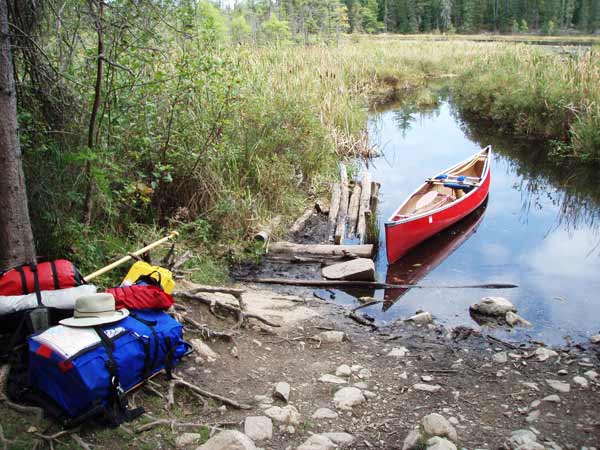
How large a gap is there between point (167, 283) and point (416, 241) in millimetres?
4804

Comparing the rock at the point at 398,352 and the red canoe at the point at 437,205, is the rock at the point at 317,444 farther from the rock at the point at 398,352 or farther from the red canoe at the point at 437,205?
the red canoe at the point at 437,205

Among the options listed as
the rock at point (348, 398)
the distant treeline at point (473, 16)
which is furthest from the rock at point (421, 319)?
the distant treeline at point (473, 16)

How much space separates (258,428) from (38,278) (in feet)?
5.98

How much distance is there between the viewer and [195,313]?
517cm

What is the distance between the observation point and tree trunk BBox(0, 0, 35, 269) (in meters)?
3.74

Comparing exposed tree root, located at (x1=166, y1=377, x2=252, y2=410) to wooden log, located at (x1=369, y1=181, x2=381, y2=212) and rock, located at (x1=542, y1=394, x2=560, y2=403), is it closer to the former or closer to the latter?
rock, located at (x1=542, y1=394, x2=560, y2=403)

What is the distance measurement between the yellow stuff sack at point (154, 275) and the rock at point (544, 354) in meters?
3.41

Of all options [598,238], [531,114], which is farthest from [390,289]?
[531,114]

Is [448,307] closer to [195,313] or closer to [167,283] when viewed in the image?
[195,313]

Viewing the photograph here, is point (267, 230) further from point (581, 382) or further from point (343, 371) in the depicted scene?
point (581, 382)

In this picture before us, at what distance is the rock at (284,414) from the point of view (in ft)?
12.5

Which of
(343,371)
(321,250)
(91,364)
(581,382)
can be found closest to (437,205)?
(321,250)

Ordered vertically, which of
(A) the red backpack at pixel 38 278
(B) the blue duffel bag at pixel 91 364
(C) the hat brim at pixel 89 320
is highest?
(A) the red backpack at pixel 38 278

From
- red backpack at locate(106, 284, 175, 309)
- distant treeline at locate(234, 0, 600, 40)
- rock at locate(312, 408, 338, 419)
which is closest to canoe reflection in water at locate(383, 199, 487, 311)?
rock at locate(312, 408, 338, 419)
